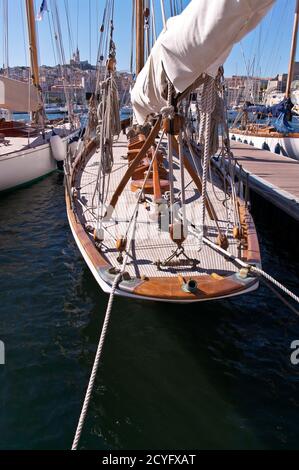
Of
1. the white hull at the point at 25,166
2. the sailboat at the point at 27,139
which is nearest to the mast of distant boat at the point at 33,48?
the sailboat at the point at 27,139

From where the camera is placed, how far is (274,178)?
1512 centimetres

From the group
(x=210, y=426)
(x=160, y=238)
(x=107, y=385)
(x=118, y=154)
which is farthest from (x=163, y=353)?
(x=118, y=154)

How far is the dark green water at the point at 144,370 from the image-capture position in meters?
4.86

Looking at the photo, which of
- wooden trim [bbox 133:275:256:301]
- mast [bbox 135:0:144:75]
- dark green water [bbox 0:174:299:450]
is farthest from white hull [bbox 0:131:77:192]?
wooden trim [bbox 133:275:256:301]

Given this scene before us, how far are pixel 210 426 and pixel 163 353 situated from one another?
1562 mm

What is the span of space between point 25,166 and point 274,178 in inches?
438

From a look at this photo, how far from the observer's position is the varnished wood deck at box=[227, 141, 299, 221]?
11946mm

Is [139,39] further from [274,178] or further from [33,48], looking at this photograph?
[33,48]

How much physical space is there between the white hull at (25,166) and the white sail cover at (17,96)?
7.17ft

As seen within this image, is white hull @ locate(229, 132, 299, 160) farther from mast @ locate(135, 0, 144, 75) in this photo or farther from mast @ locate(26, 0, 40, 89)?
mast @ locate(26, 0, 40, 89)

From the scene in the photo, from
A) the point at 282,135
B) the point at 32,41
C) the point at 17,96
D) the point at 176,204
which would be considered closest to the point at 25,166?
the point at 17,96

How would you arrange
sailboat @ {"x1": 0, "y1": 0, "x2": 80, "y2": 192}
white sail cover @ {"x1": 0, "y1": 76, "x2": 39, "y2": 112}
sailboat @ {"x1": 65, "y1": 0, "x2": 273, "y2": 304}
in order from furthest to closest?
1. white sail cover @ {"x1": 0, "y1": 76, "x2": 39, "y2": 112}
2. sailboat @ {"x1": 0, "y1": 0, "x2": 80, "y2": 192}
3. sailboat @ {"x1": 65, "y1": 0, "x2": 273, "y2": 304}
